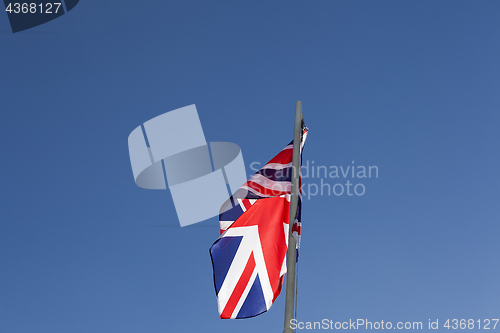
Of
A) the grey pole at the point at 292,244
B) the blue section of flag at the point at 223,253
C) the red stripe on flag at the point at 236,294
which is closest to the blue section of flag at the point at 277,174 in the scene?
the grey pole at the point at 292,244

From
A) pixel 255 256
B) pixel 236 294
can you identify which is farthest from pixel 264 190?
pixel 236 294

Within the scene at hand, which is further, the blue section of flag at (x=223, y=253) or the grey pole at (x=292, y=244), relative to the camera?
the blue section of flag at (x=223, y=253)

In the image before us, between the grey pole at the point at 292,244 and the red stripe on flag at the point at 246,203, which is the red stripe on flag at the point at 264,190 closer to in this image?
the red stripe on flag at the point at 246,203

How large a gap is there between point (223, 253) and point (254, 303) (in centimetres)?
128

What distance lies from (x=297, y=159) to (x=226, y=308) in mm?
3508

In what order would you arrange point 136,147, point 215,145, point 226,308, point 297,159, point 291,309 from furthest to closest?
point 215,145 < point 136,147 < point 226,308 < point 297,159 < point 291,309

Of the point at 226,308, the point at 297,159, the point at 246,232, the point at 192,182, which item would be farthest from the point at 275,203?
the point at 192,182

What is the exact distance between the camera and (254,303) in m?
10.1

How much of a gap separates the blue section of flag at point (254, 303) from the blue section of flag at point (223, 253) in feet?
2.53

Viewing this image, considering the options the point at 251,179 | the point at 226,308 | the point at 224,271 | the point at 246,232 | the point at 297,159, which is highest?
the point at 297,159

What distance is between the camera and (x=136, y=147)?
57.6 feet

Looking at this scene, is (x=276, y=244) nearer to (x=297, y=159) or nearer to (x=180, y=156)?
(x=297, y=159)

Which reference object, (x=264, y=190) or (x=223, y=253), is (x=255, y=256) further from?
(x=264, y=190)

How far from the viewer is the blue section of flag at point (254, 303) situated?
10.1 meters
